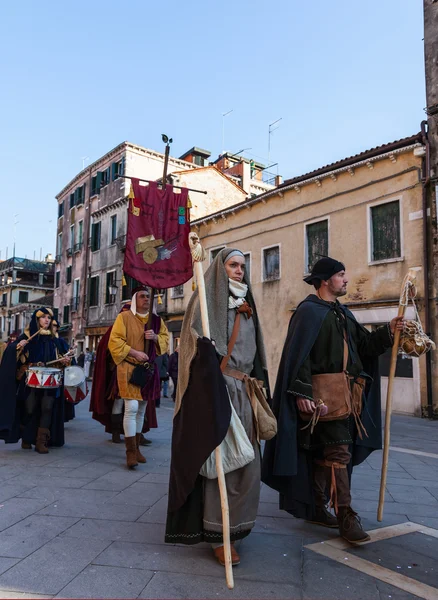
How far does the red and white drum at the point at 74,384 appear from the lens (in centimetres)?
→ 818

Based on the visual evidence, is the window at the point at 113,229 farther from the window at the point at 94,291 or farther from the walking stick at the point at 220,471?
the walking stick at the point at 220,471

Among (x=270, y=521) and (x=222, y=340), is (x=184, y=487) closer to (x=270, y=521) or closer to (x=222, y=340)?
(x=222, y=340)

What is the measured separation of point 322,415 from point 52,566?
1.92m

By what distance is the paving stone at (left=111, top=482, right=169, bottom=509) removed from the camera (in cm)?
438

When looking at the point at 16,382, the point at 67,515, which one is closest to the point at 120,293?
the point at 16,382

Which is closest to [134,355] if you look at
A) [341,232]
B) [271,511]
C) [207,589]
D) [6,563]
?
[271,511]

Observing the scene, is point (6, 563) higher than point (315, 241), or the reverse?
point (315, 241)

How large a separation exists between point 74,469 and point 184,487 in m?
2.89

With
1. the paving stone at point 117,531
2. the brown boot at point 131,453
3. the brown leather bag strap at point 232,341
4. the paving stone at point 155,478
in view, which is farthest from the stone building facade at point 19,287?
the brown leather bag strap at point 232,341

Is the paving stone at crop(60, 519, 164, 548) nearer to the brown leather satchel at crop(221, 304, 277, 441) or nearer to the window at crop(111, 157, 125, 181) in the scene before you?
the brown leather satchel at crop(221, 304, 277, 441)

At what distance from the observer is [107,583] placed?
9.03 feet

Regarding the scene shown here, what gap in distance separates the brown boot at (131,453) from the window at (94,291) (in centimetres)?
2715

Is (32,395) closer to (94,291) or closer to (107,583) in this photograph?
(107,583)

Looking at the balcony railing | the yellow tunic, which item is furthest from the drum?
the balcony railing
